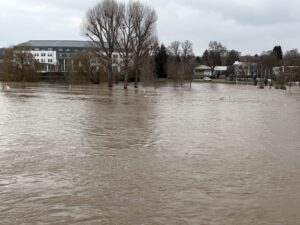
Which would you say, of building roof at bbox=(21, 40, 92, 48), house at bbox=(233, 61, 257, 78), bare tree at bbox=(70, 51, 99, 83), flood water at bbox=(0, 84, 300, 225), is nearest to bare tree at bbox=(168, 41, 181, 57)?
house at bbox=(233, 61, 257, 78)

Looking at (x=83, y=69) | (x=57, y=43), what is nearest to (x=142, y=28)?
(x=83, y=69)

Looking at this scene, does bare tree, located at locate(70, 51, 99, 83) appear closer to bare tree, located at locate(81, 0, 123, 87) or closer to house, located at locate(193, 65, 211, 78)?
bare tree, located at locate(81, 0, 123, 87)

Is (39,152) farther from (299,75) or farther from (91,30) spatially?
(299,75)

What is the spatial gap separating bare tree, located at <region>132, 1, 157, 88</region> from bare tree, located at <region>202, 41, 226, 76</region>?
78946 millimetres

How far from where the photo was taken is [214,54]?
478ft

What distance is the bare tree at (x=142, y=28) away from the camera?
215 ft

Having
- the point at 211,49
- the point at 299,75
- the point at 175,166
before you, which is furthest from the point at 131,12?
the point at 211,49

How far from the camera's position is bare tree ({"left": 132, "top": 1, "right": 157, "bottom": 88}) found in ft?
215

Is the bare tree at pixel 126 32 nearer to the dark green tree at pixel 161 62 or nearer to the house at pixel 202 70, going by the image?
the dark green tree at pixel 161 62

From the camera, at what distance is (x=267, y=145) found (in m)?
14.7

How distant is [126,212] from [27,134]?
31.1 feet

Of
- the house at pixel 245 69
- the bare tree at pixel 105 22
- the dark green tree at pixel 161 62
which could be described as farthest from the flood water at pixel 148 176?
the house at pixel 245 69

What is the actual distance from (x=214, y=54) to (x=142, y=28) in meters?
82.8

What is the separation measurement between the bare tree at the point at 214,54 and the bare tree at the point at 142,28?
78946 millimetres
